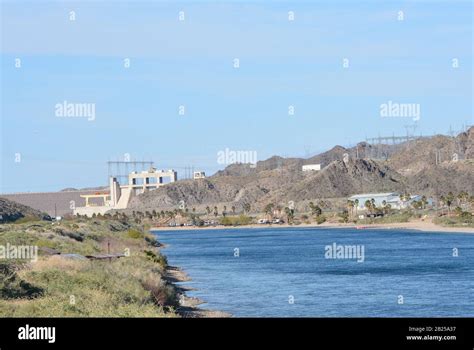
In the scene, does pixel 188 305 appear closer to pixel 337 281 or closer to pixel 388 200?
pixel 337 281

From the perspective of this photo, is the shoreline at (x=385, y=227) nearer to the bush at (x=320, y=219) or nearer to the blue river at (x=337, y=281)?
the bush at (x=320, y=219)

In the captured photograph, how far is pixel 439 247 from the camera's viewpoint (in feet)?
283

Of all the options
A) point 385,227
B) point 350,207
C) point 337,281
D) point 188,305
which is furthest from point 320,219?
point 188,305

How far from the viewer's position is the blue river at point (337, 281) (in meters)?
38.6

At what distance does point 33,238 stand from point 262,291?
16.9 m

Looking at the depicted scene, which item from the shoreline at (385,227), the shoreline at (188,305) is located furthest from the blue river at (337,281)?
the shoreline at (385,227)

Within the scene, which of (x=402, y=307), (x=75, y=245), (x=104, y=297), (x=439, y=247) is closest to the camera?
(x=104, y=297)

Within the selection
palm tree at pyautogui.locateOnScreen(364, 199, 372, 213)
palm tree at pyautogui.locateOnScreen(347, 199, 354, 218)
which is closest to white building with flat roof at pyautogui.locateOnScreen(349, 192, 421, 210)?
palm tree at pyautogui.locateOnScreen(347, 199, 354, 218)

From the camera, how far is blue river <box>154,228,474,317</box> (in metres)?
38.6

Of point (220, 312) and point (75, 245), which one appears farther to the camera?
point (75, 245)

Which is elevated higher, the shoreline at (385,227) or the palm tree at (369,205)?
the palm tree at (369,205)

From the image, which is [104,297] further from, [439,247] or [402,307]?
[439,247]
